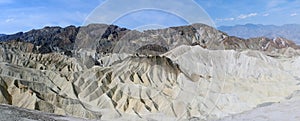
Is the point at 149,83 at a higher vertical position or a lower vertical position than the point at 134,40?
lower

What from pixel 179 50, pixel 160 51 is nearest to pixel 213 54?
pixel 179 50

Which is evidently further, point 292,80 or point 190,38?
point 190,38

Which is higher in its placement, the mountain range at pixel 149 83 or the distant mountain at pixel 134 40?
the distant mountain at pixel 134 40

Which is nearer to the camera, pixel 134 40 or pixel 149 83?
pixel 149 83

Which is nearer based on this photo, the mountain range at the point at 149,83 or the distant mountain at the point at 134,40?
the mountain range at the point at 149,83

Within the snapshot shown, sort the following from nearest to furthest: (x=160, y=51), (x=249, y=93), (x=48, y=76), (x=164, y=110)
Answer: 1. (x=164, y=110)
2. (x=249, y=93)
3. (x=48, y=76)
4. (x=160, y=51)

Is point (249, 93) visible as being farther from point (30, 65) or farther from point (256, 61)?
point (30, 65)

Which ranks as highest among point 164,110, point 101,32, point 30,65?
point 101,32

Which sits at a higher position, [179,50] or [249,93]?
[179,50]

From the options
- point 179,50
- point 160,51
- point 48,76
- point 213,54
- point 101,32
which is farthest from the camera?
point 101,32

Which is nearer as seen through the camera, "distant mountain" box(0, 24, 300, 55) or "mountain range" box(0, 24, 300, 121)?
"mountain range" box(0, 24, 300, 121)

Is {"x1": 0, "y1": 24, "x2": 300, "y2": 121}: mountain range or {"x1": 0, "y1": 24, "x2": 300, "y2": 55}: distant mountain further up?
{"x1": 0, "y1": 24, "x2": 300, "y2": 55}: distant mountain
